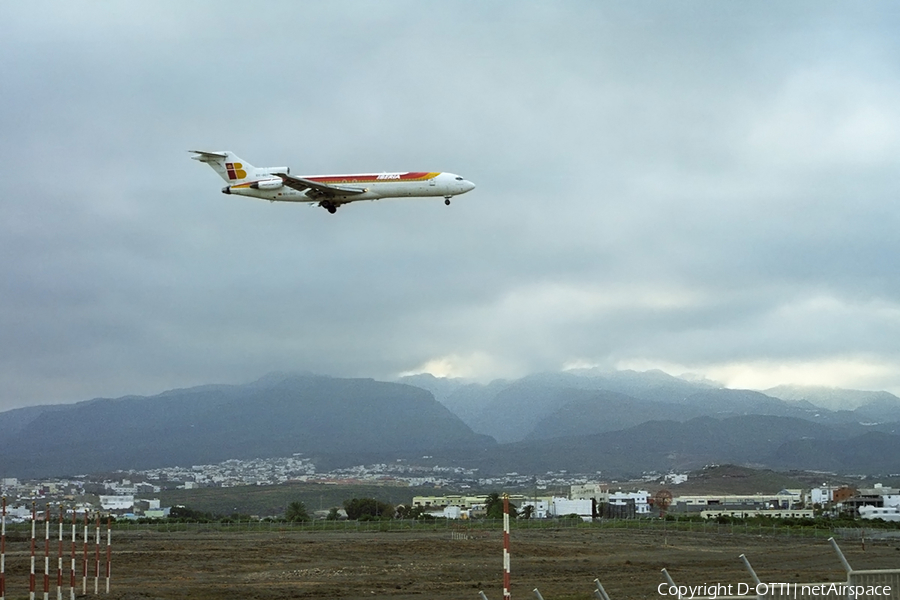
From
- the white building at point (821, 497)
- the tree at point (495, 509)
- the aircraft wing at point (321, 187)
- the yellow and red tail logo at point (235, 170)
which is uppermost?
the yellow and red tail logo at point (235, 170)

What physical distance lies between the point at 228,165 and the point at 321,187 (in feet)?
55.0

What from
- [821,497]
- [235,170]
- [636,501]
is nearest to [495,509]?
[636,501]

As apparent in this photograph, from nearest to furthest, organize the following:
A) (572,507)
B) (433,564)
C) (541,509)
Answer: (433,564) < (572,507) < (541,509)

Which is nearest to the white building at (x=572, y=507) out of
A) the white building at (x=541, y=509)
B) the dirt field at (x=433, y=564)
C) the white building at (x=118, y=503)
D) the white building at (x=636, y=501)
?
the white building at (x=541, y=509)

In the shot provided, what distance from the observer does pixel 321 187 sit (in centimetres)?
7500

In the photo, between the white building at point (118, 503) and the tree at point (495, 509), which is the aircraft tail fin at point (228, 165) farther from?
the white building at point (118, 503)

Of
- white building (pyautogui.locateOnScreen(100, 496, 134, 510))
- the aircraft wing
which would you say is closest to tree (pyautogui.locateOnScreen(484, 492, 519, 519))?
the aircraft wing

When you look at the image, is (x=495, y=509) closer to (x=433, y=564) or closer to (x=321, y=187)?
(x=321, y=187)

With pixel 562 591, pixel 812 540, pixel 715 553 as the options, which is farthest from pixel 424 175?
pixel 562 591

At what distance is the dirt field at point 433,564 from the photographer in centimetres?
3797

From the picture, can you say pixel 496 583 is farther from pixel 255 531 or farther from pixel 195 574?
pixel 255 531

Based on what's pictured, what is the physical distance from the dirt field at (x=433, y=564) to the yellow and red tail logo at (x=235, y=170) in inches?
1160

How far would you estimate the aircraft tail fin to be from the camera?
87062mm

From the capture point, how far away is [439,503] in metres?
186
